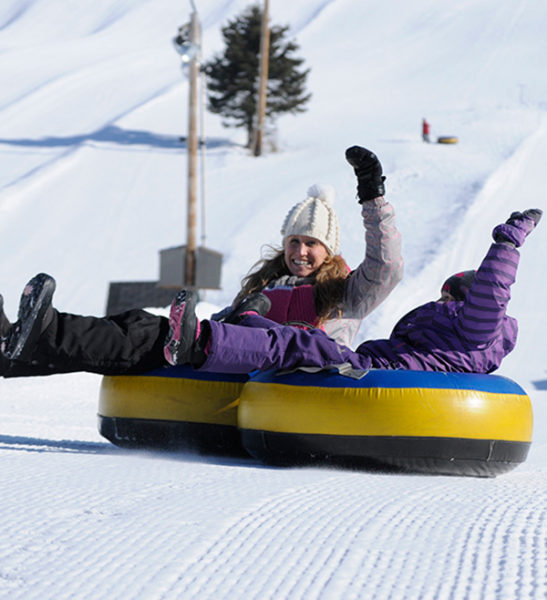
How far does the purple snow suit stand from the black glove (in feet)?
1.64

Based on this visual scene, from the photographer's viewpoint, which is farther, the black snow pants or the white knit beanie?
the white knit beanie

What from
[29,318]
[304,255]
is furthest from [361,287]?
[29,318]

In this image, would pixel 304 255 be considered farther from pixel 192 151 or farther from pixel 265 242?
pixel 265 242

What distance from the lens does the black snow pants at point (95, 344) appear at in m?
2.78

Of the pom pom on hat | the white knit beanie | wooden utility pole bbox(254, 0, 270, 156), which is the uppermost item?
wooden utility pole bbox(254, 0, 270, 156)

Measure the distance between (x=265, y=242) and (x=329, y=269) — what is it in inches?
435

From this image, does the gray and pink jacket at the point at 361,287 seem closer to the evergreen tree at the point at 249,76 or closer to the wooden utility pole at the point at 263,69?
the wooden utility pole at the point at 263,69

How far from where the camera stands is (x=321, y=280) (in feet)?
12.3

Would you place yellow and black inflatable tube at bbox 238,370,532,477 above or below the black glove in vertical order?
below

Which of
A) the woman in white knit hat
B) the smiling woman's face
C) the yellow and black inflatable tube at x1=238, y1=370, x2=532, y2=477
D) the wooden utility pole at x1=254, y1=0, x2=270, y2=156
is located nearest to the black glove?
the woman in white knit hat

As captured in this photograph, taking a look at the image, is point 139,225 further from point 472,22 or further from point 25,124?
point 472,22

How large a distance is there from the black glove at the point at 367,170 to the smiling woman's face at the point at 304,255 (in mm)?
549

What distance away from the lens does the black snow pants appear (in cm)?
278

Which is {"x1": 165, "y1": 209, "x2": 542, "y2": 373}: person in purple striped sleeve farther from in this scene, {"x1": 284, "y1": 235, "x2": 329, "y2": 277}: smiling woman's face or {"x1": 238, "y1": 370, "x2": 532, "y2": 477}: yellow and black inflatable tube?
{"x1": 284, "y1": 235, "x2": 329, "y2": 277}: smiling woman's face
